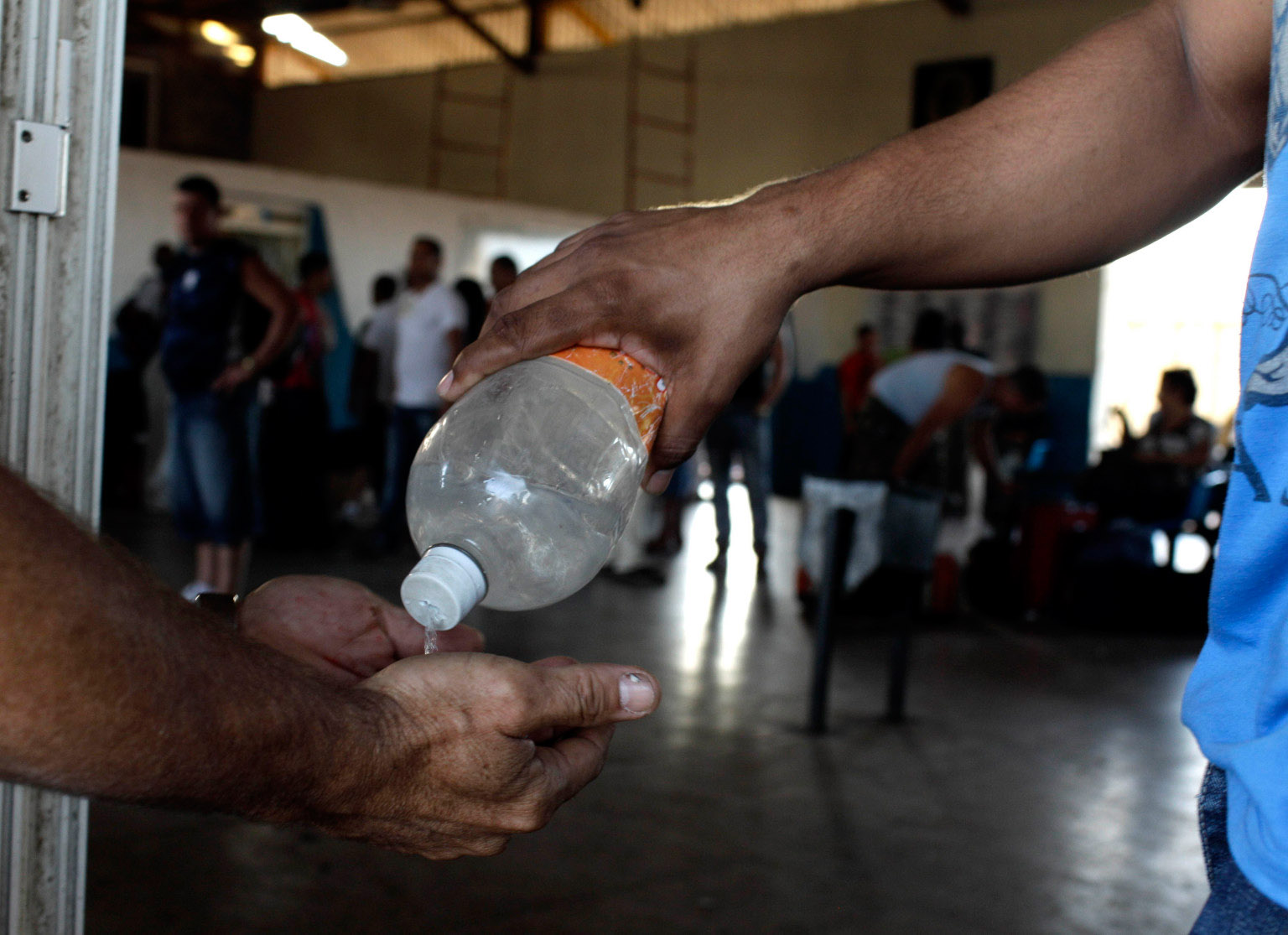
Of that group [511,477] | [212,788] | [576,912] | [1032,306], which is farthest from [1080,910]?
[1032,306]

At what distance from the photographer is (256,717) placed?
2.20 feet

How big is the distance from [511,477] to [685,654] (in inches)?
127

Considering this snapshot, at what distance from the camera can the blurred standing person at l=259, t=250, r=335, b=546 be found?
605 centimetres

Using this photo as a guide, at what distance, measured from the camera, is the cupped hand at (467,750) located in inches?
30.1

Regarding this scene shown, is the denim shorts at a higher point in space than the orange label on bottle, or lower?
lower

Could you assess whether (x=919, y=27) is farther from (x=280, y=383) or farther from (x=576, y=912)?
(x=576, y=912)

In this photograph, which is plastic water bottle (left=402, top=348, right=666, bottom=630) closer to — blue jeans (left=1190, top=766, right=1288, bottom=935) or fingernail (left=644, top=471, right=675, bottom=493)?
fingernail (left=644, top=471, right=675, bottom=493)

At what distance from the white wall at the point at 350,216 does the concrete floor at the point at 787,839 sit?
5.59 metres

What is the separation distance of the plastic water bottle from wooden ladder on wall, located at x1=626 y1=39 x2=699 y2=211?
11.4 m

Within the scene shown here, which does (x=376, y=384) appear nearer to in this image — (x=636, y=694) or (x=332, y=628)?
(x=332, y=628)

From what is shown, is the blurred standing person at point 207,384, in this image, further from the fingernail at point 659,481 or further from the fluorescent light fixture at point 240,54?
the fluorescent light fixture at point 240,54

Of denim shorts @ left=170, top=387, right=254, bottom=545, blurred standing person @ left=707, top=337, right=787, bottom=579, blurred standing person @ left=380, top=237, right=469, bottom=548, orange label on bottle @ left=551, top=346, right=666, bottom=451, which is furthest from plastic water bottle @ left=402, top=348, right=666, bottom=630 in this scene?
blurred standing person @ left=707, top=337, right=787, bottom=579

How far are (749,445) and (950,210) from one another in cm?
504

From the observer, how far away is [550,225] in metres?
10.7
